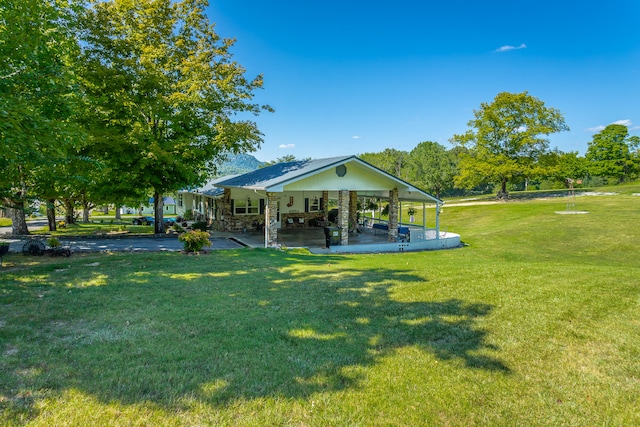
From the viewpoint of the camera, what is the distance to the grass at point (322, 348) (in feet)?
11.3

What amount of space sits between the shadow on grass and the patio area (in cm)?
878

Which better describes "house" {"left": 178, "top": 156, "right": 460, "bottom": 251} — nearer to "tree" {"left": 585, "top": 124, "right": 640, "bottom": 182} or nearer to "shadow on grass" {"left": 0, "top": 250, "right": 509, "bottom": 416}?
"shadow on grass" {"left": 0, "top": 250, "right": 509, "bottom": 416}

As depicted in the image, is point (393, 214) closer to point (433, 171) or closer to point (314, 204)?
point (314, 204)

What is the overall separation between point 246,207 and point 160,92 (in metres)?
8.24

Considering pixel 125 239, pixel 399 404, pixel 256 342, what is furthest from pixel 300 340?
pixel 125 239

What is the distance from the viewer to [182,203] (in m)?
37.7

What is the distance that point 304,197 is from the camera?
80.8 feet

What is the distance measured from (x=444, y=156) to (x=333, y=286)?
60.4 m

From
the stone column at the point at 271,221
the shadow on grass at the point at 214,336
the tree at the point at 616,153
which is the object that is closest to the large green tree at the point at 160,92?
the stone column at the point at 271,221

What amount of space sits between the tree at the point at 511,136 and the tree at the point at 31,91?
41.3 metres

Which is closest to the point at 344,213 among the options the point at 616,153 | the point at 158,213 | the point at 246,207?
the point at 246,207

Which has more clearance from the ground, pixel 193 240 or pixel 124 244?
pixel 193 240

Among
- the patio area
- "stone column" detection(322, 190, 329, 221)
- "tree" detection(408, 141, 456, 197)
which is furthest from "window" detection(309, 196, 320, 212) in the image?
"tree" detection(408, 141, 456, 197)

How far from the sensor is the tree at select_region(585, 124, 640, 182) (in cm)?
5631
